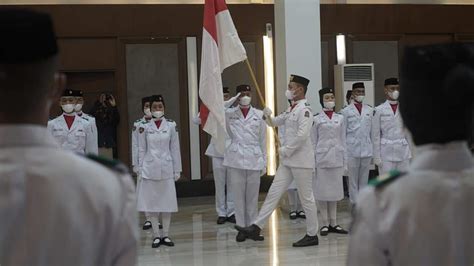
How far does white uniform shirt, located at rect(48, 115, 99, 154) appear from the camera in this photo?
27.1 ft

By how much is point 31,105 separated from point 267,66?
31.1 feet

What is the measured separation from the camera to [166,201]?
7.56 m

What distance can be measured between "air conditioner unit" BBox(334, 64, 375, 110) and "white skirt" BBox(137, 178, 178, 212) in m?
4.81

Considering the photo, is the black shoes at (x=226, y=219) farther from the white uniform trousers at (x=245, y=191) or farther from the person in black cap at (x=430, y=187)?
the person in black cap at (x=430, y=187)

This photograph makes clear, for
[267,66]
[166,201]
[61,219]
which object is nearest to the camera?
[61,219]

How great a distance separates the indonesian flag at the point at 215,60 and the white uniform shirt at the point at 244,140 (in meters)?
0.20

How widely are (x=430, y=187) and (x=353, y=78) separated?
401 inches

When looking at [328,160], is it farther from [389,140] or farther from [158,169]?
[158,169]

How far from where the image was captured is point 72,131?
8.28m

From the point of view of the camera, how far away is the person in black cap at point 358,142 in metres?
9.27

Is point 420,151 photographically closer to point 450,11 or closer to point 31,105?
point 31,105

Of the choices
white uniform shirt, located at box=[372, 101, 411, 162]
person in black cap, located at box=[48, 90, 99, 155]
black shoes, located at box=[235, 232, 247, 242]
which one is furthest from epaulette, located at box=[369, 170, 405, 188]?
white uniform shirt, located at box=[372, 101, 411, 162]

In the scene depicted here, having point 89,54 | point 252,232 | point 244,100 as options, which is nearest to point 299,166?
point 252,232

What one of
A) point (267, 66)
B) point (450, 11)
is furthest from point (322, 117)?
point (450, 11)
